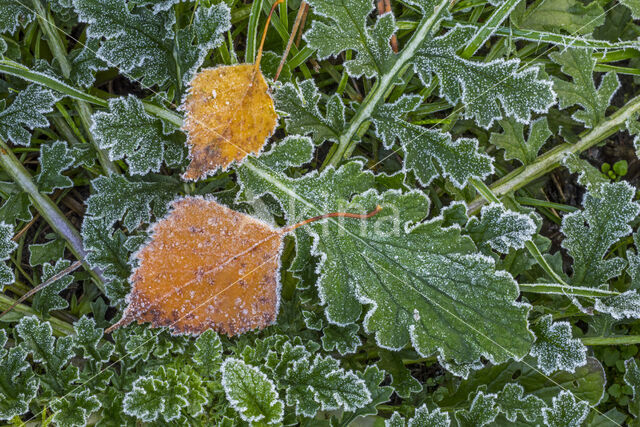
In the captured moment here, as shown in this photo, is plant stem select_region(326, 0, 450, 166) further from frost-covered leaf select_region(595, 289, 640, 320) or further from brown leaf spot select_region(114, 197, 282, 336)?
frost-covered leaf select_region(595, 289, 640, 320)

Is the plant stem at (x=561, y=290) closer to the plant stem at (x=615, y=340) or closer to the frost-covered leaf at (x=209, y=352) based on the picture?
the plant stem at (x=615, y=340)

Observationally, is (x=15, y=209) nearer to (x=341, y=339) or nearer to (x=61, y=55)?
(x=61, y=55)

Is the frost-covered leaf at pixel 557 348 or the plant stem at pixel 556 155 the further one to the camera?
the plant stem at pixel 556 155

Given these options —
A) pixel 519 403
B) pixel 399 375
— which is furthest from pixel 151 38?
pixel 519 403

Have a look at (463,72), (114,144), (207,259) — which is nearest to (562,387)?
(463,72)

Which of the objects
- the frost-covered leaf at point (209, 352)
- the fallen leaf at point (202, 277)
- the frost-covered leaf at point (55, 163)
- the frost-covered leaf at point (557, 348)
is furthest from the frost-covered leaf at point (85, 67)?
the frost-covered leaf at point (557, 348)

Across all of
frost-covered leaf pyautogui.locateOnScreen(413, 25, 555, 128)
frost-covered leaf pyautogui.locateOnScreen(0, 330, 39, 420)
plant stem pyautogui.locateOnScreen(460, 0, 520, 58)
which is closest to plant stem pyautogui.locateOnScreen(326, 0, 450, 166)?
frost-covered leaf pyautogui.locateOnScreen(413, 25, 555, 128)
